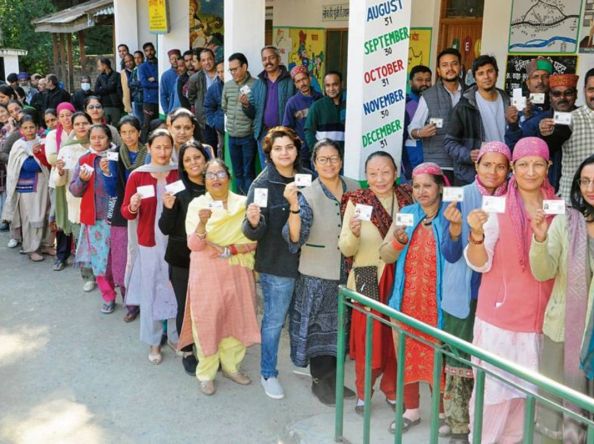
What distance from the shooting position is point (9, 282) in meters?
6.96

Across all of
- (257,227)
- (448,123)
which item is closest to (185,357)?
(257,227)

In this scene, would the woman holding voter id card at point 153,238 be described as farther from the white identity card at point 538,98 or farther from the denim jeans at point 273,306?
the white identity card at point 538,98

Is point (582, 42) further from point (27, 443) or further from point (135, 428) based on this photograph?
point (27, 443)

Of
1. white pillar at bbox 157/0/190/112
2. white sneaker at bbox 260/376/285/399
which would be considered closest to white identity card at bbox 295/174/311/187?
white sneaker at bbox 260/376/285/399

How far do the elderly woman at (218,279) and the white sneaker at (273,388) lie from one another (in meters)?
0.21

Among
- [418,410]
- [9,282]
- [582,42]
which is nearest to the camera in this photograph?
[418,410]

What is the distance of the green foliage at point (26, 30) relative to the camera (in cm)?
2500

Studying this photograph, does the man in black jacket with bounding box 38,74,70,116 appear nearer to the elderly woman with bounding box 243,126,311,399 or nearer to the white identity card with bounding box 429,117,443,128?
the white identity card with bounding box 429,117,443,128

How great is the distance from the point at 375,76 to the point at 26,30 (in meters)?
23.8

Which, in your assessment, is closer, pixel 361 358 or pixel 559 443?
pixel 559 443

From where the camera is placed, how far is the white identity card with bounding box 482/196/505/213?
306 cm

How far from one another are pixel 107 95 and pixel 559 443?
10822mm

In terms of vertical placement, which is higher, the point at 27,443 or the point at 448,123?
the point at 448,123

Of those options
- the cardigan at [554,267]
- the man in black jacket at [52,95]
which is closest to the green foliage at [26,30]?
the man in black jacket at [52,95]
